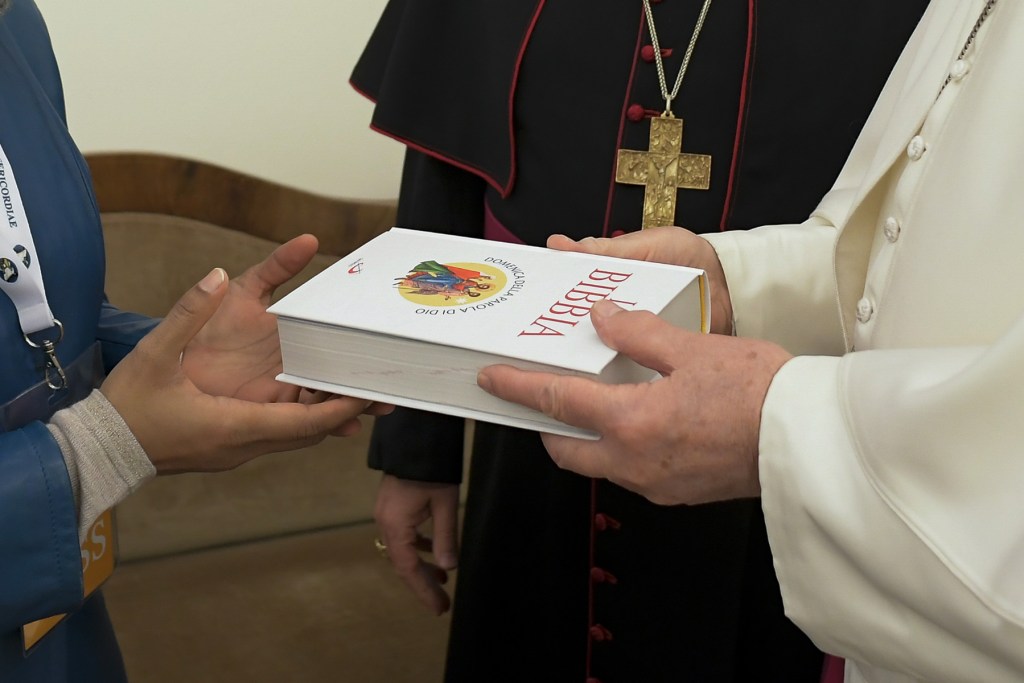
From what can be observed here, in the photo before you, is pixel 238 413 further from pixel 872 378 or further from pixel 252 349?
pixel 872 378

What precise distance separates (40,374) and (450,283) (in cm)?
42

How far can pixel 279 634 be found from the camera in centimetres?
195

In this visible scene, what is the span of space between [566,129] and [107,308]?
2.18 ft

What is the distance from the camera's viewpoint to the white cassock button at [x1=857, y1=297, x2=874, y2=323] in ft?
3.33

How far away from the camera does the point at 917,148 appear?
0.98 meters

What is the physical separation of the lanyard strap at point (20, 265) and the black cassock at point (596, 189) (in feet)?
2.14

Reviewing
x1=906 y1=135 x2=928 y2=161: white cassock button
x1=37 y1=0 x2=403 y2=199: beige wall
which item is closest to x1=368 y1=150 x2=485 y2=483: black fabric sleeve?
x1=906 y1=135 x2=928 y2=161: white cassock button

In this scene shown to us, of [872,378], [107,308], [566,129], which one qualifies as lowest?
[107,308]

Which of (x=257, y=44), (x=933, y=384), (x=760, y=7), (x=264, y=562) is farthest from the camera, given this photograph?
(x=257, y=44)

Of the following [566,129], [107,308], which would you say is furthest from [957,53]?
[107,308]

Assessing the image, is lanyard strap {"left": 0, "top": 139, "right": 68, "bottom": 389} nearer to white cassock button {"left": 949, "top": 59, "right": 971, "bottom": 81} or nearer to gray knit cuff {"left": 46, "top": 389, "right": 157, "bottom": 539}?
gray knit cuff {"left": 46, "top": 389, "right": 157, "bottom": 539}

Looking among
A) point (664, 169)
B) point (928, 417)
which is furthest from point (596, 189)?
point (928, 417)

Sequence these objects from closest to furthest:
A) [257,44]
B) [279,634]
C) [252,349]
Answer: [252,349] → [279,634] → [257,44]

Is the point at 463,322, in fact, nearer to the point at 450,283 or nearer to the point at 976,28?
the point at 450,283
